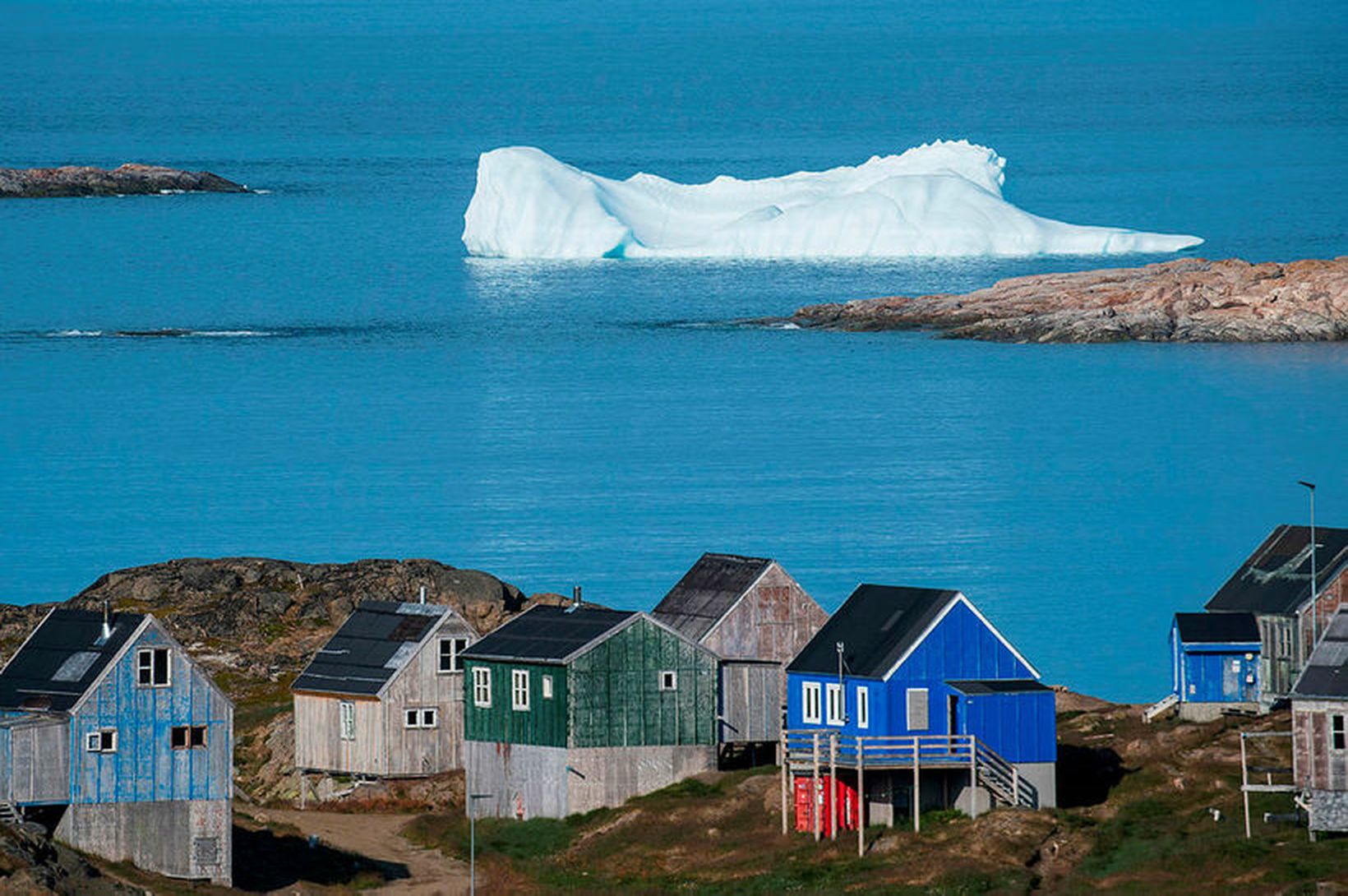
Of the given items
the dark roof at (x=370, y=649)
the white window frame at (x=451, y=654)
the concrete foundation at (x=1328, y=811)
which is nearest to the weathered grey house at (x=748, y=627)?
the white window frame at (x=451, y=654)

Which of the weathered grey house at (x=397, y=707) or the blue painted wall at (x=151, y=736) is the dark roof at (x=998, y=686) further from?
the blue painted wall at (x=151, y=736)

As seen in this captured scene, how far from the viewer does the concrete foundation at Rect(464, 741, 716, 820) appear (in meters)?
52.4

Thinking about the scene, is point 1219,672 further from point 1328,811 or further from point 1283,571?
point 1328,811

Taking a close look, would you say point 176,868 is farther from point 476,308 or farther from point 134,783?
point 476,308

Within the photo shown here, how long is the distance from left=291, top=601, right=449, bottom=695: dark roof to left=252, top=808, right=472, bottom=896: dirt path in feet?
8.60

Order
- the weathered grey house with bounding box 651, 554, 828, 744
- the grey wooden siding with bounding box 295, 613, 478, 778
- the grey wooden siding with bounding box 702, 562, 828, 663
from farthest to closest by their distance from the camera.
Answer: the grey wooden siding with bounding box 702, 562, 828, 663 < the grey wooden siding with bounding box 295, 613, 478, 778 < the weathered grey house with bounding box 651, 554, 828, 744

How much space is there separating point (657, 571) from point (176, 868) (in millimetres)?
49883

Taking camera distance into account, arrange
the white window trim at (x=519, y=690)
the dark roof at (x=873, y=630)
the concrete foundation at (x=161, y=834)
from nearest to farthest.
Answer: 1. the concrete foundation at (x=161, y=834)
2. the dark roof at (x=873, y=630)
3. the white window trim at (x=519, y=690)

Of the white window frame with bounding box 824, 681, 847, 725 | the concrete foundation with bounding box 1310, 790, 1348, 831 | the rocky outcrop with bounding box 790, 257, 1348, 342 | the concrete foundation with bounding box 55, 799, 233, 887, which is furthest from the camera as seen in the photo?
the rocky outcrop with bounding box 790, 257, 1348, 342

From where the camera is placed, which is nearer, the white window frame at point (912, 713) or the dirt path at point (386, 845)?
the dirt path at point (386, 845)

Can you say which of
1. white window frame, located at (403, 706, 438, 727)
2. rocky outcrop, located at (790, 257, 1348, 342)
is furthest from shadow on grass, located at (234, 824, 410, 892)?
rocky outcrop, located at (790, 257, 1348, 342)

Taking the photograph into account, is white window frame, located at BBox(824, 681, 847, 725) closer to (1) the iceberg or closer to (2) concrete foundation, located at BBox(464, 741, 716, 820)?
(2) concrete foundation, located at BBox(464, 741, 716, 820)

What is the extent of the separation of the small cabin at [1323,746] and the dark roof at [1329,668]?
12mm

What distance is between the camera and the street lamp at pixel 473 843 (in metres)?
46.7
